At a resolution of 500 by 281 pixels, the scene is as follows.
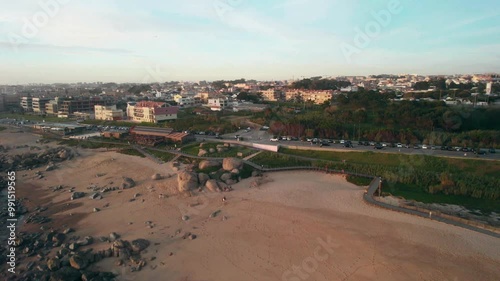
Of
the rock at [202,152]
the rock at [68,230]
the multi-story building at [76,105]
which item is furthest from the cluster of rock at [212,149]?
the multi-story building at [76,105]

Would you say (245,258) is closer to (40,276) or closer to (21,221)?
(40,276)

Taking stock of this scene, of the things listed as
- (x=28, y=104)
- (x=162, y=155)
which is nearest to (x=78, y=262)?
(x=162, y=155)

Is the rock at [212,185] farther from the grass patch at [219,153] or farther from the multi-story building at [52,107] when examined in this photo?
the multi-story building at [52,107]

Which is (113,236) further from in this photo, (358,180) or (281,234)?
(358,180)

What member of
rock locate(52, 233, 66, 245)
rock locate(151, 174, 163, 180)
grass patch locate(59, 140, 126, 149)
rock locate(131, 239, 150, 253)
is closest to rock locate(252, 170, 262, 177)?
rock locate(151, 174, 163, 180)

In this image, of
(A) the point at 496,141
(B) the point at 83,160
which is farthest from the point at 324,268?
(B) the point at 83,160

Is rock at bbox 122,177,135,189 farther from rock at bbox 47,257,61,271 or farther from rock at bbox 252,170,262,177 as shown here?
rock at bbox 47,257,61,271
